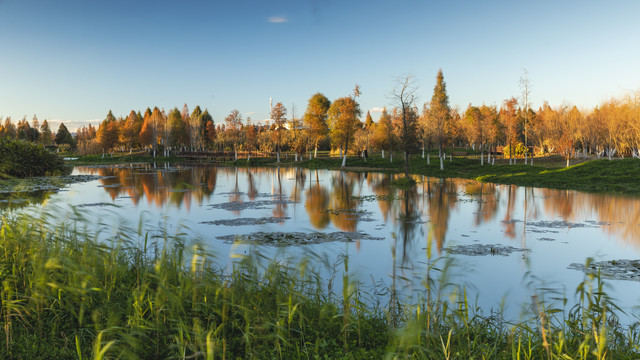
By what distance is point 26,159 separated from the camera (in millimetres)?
39094

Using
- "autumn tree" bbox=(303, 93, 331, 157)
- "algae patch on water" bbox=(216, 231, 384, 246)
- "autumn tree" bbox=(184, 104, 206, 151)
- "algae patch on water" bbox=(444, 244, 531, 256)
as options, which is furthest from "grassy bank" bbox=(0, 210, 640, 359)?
"autumn tree" bbox=(184, 104, 206, 151)

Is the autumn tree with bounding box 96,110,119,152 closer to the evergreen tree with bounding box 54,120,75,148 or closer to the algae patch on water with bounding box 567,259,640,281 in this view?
the evergreen tree with bounding box 54,120,75,148

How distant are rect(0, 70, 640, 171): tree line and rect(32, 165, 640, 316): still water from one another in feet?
56.2

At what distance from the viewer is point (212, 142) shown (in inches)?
4518

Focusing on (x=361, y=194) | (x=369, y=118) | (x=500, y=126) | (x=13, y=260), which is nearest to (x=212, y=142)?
(x=369, y=118)

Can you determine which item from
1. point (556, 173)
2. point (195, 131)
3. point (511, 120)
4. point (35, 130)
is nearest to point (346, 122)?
point (511, 120)

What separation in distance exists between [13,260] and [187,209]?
1369 centimetres

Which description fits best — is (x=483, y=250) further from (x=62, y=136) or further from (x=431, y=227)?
(x=62, y=136)

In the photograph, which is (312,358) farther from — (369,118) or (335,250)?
(369,118)

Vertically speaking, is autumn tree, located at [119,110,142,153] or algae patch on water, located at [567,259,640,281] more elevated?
autumn tree, located at [119,110,142,153]

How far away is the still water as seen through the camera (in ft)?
30.7

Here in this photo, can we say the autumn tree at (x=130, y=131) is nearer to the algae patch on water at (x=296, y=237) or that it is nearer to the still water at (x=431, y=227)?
the still water at (x=431, y=227)

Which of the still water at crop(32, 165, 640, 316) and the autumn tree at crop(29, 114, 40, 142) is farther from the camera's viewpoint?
the autumn tree at crop(29, 114, 40, 142)

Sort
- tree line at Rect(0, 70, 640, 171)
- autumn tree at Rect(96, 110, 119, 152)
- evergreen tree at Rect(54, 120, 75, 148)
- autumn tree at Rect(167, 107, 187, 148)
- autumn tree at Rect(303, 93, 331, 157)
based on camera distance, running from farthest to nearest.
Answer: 1. evergreen tree at Rect(54, 120, 75, 148)
2. autumn tree at Rect(167, 107, 187, 148)
3. autumn tree at Rect(96, 110, 119, 152)
4. autumn tree at Rect(303, 93, 331, 157)
5. tree line at Rect(0, 70, 640, 171)
